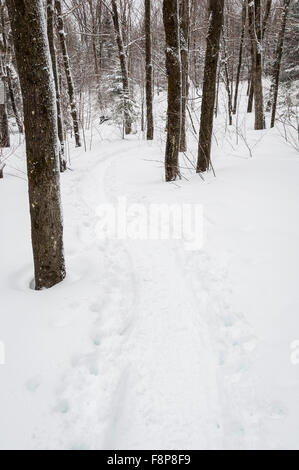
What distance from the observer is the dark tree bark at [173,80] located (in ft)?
20.1

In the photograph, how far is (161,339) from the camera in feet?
9.14

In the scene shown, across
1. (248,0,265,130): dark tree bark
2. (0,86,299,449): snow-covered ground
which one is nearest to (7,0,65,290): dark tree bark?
(0,86,299,449): snow-covered ground

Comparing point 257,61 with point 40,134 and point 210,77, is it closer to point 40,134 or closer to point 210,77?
point 210,77

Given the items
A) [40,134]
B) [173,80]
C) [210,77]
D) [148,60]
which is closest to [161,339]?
[40,134]

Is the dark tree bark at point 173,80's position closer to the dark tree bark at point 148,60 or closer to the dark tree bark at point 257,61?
the dark tree bark at point 257,61

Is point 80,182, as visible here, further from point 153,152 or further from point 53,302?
point 53,302

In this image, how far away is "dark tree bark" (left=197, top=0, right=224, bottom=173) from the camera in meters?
6.32

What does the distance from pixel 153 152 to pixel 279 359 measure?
10.6 meters

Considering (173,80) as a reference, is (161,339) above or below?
below

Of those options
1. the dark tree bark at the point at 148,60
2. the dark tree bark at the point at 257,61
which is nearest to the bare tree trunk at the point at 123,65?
the dark tree bark at the point at 148,60

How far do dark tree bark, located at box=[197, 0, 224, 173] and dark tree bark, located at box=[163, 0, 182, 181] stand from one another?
68 cm

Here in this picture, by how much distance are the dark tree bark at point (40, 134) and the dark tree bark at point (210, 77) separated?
191 inches

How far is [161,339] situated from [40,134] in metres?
2.42

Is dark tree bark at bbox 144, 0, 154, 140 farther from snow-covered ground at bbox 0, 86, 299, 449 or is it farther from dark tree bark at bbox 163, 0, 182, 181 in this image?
snow-covered ground at bbox 0, 86, 299, 449
